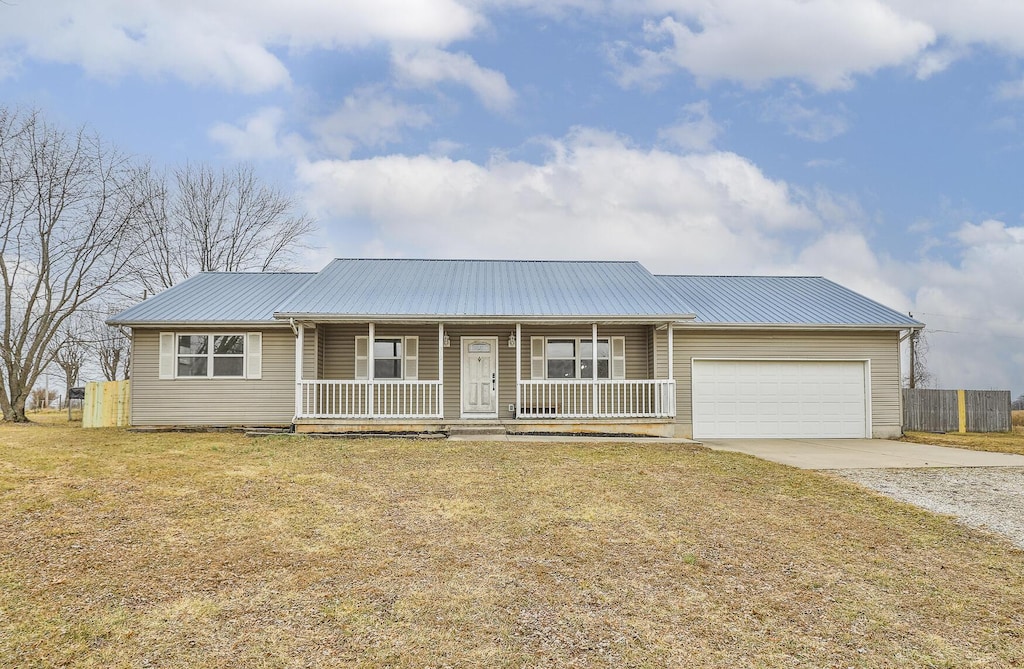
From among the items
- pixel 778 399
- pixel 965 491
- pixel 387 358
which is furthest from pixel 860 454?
pixel 387 358

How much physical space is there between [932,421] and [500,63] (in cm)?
1731

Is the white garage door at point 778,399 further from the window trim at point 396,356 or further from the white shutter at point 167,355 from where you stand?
the white shutter at point 167,355

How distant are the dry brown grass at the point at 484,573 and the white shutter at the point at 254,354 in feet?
20.7

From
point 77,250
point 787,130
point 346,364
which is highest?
point 787,130

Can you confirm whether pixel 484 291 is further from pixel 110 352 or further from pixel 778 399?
pixel 110 352

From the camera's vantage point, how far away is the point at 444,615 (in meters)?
4.13

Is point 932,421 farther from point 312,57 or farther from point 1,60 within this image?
point 1,60

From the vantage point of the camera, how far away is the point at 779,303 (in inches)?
650

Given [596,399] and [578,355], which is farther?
[578,355]

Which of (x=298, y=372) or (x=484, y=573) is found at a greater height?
(x=298, y=372)

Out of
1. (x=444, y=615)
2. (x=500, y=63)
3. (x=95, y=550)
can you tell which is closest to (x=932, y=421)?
(x=500, y=63)

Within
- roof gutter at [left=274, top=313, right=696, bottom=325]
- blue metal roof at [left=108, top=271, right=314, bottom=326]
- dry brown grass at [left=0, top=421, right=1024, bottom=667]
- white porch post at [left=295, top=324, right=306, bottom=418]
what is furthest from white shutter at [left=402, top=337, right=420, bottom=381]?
dry brown grass at [left=0, top=421, right=1024, bottom=667]

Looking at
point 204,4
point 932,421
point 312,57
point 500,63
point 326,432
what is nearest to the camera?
point 204,4

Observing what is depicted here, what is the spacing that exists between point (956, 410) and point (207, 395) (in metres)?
22.2
